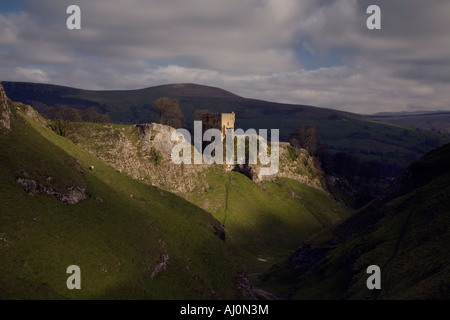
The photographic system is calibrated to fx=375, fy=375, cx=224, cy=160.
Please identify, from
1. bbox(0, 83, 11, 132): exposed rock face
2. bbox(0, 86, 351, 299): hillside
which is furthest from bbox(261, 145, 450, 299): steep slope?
bbox(0, 83, 11, 132): exposed rock face

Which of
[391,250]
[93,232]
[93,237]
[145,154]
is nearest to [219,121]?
[145,154]

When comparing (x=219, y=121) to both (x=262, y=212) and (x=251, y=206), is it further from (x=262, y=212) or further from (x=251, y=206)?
(x=262, y=212)

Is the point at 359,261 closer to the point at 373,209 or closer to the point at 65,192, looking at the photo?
the point at 373,209

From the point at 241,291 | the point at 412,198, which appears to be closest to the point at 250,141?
the point at 412,198

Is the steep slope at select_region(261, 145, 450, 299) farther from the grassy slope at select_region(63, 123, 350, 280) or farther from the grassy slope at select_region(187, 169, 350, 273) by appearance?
the grassy slope at select_region(63, 123, 350, 280)

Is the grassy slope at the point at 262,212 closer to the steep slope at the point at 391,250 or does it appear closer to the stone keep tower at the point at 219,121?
the steep slope at the point at 391,250

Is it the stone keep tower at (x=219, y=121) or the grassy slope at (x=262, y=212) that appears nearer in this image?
the grassy slope at (x=262, y=212)

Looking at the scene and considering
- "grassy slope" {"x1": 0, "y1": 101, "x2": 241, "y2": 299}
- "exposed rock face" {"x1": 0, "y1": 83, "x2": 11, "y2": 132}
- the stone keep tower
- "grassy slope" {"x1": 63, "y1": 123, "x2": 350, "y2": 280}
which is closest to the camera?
"grassy slope" {"x1": 0, "y1": 101, "x2": 241, "y2": 299}

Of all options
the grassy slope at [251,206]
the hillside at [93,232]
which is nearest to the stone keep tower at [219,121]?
the grassy slope at [251,206]
